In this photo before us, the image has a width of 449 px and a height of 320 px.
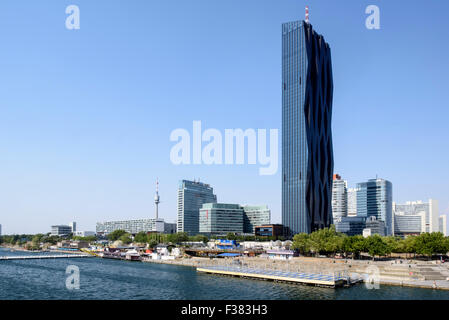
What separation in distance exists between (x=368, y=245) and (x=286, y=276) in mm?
39587

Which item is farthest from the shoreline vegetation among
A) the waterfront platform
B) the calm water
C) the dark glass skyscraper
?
the dark glass skyscraper

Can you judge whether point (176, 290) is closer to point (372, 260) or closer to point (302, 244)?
point (372, 260)

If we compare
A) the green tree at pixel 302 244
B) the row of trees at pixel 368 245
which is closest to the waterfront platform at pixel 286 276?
the row of trees at pixel 368 245

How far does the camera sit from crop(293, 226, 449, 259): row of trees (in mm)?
102688

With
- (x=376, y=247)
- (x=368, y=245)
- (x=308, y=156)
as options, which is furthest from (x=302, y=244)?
(x=308, y=156)

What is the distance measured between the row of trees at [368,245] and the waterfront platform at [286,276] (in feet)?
112

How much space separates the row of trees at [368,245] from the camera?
337 ft

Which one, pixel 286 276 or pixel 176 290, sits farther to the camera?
pixel 286 276

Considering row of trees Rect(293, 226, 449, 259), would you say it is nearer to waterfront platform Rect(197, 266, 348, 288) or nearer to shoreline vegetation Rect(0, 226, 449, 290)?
shoreline vegetation Rect(0, 226, 449, 290)

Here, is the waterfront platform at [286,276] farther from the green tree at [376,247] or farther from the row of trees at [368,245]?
the row of trees at [368,245]

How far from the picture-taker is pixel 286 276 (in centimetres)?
7562

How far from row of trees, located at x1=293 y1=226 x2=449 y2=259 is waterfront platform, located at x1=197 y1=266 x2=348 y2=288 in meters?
34.3

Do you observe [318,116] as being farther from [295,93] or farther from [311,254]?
[311,254]
